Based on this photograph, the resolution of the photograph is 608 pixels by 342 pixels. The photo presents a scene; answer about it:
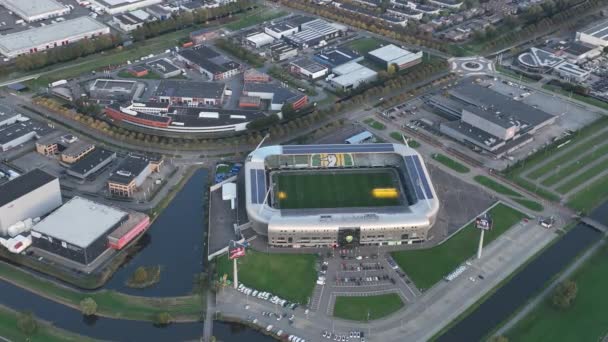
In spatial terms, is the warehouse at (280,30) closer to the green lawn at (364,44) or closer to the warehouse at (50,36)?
the green lawn at (364,44)

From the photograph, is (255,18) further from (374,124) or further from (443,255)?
(443,255)

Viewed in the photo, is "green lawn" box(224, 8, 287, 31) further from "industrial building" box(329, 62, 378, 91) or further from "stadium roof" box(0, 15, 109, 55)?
"industrial building" box(329, 62, 378, 91)

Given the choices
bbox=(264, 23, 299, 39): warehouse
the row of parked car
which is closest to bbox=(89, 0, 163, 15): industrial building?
bbox=(264, 23, 299, 39): warehouse

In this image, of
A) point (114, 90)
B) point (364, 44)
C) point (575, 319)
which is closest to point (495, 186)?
point (575, 319)

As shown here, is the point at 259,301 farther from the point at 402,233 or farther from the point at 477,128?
the point at 477,128

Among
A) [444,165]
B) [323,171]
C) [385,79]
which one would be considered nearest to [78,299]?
[323,171]
